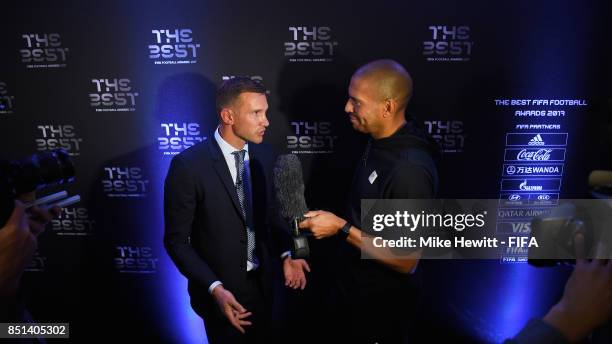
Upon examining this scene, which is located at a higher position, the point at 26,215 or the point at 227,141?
the point at 227,141

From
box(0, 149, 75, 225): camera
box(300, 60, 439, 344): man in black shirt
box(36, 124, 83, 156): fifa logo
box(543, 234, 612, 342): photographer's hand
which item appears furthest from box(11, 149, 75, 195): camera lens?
box(543, 234, 612, 342): photographer's hand

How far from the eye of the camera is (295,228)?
5.63ft

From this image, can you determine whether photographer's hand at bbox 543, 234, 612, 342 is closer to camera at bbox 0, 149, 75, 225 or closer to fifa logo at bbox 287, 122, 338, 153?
camera at bbox 0, 149, 75, 225

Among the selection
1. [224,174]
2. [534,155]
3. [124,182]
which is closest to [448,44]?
[534,155]

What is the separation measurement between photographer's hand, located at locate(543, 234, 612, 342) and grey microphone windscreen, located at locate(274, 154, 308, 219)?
1.03 meters

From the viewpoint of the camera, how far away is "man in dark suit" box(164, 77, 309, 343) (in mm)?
1928

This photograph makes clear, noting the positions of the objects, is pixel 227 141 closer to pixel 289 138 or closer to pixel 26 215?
pixel 289 138

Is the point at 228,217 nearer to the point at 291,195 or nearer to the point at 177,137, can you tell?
the point at 291,195

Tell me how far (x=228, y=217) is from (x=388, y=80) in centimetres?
108

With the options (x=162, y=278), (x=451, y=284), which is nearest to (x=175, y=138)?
(x=162, y=278)

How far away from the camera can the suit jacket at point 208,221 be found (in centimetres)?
193

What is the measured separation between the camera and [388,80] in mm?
1870

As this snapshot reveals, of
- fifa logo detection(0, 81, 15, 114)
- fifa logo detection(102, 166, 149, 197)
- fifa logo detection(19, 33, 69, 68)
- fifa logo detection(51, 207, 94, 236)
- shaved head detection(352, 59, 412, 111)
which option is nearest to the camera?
shaved head detection(352, 59, 412, 111)

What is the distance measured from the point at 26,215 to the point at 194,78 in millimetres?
1440
